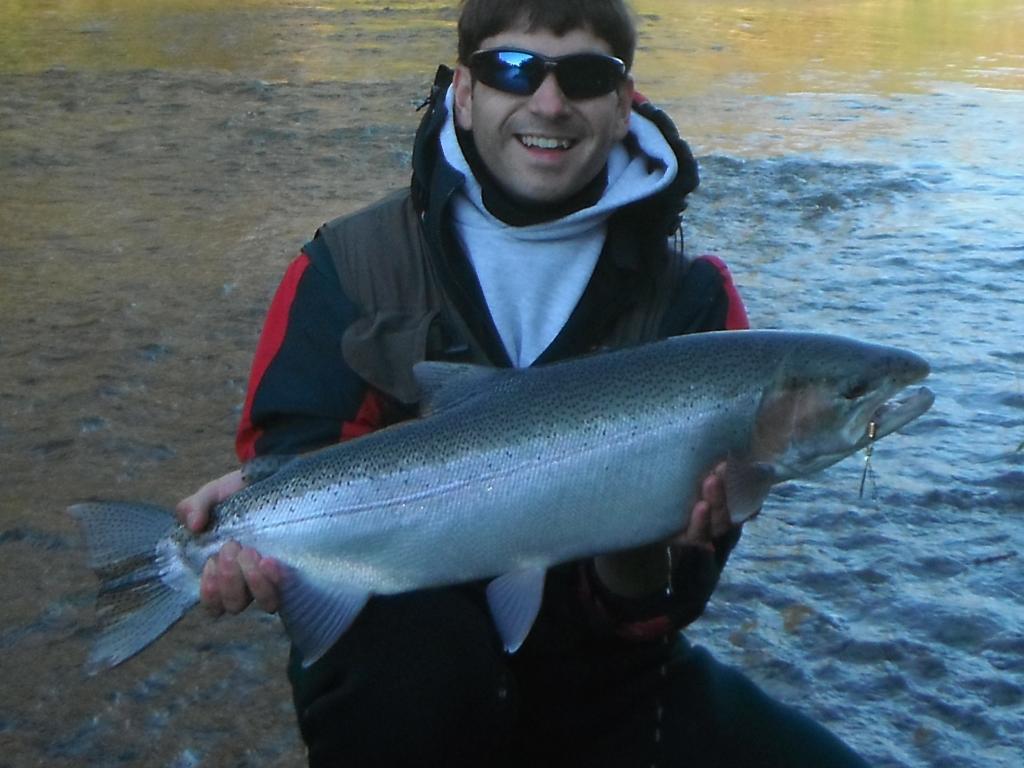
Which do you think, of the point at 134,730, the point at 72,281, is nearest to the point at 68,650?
the point at 134,730

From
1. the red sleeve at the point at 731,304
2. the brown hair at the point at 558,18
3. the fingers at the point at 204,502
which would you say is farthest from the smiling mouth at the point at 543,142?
the fingers at the point at 204,502

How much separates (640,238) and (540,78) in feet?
1.29

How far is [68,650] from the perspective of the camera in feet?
12.5

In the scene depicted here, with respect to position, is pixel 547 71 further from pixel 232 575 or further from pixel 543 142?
pixel 232 575

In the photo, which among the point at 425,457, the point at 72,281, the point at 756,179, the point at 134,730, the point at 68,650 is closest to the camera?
the point at 425,457

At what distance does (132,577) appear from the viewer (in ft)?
8.82

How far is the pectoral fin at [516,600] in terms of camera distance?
260 centimetres

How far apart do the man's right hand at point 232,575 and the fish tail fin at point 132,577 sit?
0.05m

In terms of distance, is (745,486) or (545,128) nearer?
(745,486)

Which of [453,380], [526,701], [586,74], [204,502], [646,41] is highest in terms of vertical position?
[586,74]

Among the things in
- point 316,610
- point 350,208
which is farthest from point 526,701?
point 350,208

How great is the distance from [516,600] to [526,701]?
16.2 inches

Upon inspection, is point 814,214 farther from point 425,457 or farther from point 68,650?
point 425,457

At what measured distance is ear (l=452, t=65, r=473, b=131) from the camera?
3.06m
